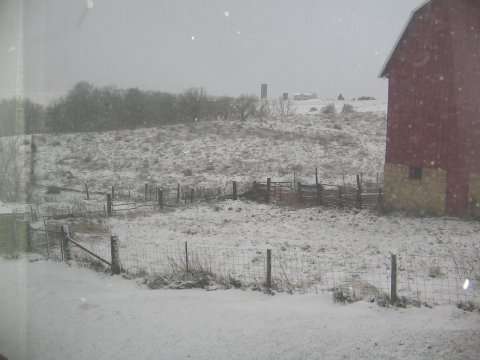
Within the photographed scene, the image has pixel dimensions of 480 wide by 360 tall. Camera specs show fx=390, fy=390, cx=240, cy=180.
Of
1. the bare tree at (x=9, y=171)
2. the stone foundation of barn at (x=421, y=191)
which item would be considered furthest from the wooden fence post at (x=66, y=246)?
the stone foundation of barn at (x=421, y=191)

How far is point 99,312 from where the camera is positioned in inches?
255

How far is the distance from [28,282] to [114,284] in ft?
5.90

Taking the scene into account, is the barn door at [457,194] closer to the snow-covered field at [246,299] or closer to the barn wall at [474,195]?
the barn wall at [474,195]

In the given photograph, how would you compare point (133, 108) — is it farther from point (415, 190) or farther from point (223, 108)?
point (415, 190)

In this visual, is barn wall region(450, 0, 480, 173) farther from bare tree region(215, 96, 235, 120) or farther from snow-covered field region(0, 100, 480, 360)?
bare tree region(215, 96, 235, 120)

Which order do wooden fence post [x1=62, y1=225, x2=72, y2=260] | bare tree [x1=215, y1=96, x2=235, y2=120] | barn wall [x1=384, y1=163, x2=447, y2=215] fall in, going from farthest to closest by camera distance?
bare tree [x1=215, y1=96, x2=235, y2=120] < barn wall [x1=384, y1=163, x2=447, y2=215] < wooden fence post [x1=62, y1=225, x2=72, y2=260]

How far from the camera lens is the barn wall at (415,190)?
48.2ft

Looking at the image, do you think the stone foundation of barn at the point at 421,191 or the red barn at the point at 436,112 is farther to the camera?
the stone foundation of barn at the point at 421,191

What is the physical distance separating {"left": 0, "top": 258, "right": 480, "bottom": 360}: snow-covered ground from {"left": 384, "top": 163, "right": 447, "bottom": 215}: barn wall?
967 centimetres

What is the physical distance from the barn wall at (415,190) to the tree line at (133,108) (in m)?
34.0

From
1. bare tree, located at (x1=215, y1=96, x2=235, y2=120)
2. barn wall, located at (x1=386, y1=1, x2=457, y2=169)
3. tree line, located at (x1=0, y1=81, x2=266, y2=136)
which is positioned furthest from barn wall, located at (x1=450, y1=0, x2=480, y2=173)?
bare tree, located at (x1=215, y1=96, x2=235, y2=120)

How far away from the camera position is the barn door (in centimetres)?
1409

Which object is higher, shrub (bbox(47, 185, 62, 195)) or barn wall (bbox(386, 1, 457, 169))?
barn wall (bbox(386, 1, 457, 169))

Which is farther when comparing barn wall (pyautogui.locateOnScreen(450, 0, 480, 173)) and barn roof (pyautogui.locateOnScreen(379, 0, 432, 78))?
barn roof (pyautogui.locateOnScreen(379, 0, 432, 78))
